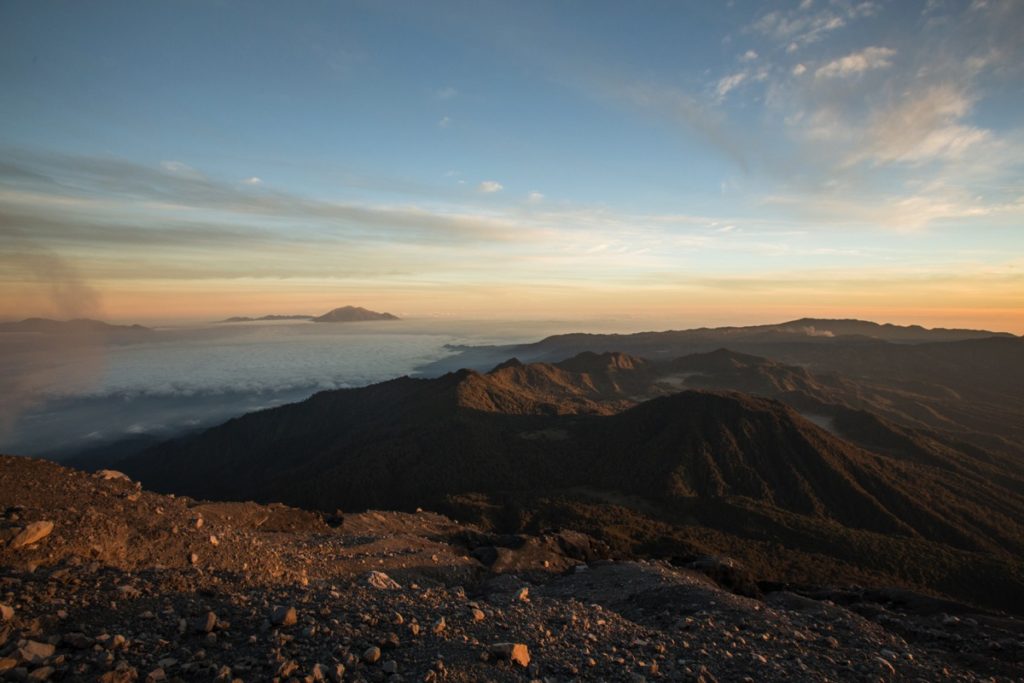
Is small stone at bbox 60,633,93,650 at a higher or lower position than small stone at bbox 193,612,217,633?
A: higher

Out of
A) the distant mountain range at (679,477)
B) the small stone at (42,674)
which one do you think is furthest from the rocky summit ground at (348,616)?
the distant mountain range at (679,477)

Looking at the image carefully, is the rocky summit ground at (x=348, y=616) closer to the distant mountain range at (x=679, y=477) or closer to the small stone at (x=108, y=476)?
the small stone at (x=108, y=476)

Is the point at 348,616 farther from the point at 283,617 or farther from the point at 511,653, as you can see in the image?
the point at 511,653

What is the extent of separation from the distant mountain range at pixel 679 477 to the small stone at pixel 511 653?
975 inches

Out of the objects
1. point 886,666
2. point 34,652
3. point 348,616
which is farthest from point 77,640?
point 886,666

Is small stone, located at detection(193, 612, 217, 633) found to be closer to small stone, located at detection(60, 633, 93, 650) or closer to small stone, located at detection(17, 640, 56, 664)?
small stone, located at detection(60, 633, 93, 650)

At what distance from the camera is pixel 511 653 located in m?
7.79

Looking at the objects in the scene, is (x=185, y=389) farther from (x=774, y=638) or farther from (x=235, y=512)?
(x=774, y=638)

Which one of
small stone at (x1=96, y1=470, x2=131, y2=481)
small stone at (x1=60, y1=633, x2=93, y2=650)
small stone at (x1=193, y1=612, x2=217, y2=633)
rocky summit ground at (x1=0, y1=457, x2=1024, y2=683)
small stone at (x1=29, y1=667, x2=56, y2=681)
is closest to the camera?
small stone at (x1=29, y1=667, x2=56, y2=681)

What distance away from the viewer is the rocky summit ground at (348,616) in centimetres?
663

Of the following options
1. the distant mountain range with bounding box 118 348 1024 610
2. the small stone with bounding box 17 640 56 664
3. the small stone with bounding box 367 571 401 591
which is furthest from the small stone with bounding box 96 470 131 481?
the distant mountain range with bounding box 118 348 1024 610

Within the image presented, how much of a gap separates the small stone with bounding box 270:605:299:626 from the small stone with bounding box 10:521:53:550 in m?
4.56

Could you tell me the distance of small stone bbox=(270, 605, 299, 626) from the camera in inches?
305

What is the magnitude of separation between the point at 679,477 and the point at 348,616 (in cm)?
4324
